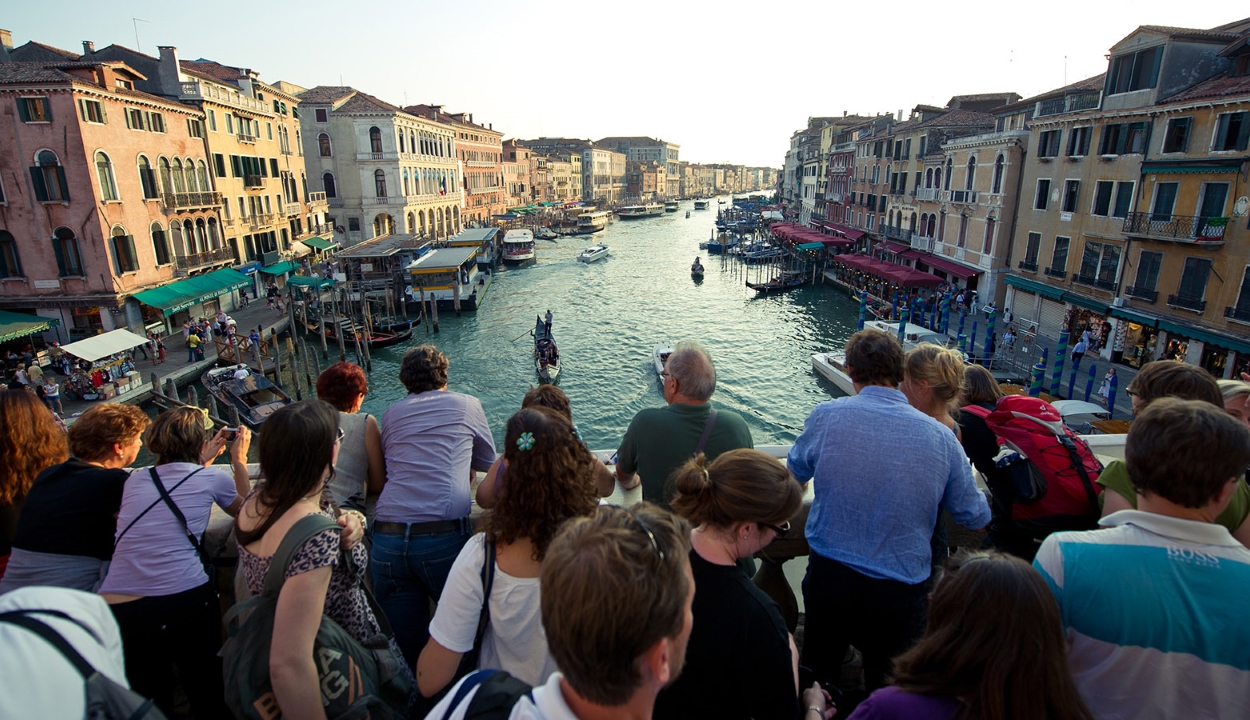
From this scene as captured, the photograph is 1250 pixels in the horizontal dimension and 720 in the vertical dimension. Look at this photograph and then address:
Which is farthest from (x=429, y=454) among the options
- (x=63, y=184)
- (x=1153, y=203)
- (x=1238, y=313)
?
(x=63, y=184)

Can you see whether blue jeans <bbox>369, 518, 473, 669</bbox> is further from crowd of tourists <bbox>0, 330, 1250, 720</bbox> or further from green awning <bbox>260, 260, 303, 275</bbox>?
green awning <bbox>260, 260, 303, 275</bbox>

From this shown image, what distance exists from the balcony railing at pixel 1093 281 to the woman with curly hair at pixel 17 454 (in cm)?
2458

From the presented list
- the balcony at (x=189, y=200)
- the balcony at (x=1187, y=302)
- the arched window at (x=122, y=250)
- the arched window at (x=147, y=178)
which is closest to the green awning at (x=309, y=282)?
the balcony at (x=189, y=200)

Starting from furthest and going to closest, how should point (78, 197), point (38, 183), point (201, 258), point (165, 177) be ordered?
point (201, 258), point (165, 177), point (78, 197), point (38, 183)

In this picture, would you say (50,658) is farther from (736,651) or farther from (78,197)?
(78,197)

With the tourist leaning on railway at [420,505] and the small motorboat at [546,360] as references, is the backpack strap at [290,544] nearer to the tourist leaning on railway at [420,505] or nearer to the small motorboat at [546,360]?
the tourist leaning on railway at [420,505]

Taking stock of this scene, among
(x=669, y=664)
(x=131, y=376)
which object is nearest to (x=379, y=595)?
(x=669, y=664)

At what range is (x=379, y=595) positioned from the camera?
8.07 feet

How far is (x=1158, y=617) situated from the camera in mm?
1559

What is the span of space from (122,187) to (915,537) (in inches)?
1066

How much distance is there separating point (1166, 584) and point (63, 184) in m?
27.2

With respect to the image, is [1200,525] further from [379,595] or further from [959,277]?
[959,277]

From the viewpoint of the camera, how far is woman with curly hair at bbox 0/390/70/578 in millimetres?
2395

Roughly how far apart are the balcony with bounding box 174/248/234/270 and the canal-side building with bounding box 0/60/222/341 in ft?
3.91
